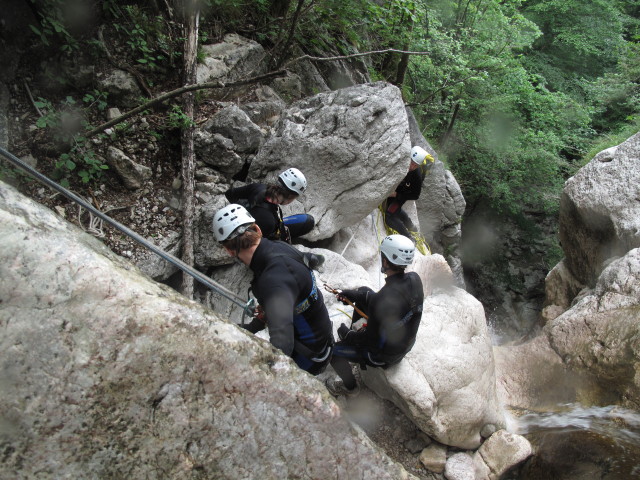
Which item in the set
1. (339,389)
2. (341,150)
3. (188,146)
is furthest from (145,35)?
(339,389)

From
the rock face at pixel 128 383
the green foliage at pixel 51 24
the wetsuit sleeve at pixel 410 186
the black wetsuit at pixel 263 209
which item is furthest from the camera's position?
the wetsuit sleeve at pixel 410 186

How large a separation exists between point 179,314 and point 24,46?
5075 mm

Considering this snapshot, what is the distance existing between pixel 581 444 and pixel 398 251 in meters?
3.07

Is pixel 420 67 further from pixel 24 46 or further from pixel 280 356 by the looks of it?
pixel 280 356

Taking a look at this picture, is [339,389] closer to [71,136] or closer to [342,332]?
[342,332]

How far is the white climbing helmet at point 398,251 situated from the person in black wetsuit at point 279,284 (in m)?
0.79

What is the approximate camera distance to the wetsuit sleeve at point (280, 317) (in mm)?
2467

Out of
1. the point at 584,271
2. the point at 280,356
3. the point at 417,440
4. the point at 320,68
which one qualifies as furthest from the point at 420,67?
the point at 280,356

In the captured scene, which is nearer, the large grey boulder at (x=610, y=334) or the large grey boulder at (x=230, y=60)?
the large grey boulder at (x=610, y=334)

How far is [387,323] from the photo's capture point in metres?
3.66

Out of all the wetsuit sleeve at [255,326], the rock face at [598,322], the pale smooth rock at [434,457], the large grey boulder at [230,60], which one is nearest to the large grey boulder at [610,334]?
the rock face at [598,322]

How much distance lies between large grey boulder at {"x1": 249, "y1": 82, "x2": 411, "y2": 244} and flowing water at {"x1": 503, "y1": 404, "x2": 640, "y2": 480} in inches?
149

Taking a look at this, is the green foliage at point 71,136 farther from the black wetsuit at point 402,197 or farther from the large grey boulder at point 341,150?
the black wetsuit at point 402,197

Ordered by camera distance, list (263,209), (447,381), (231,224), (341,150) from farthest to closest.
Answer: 1. (341,150)
2. (263,209)
3. (447,381)
4. (231,224)
